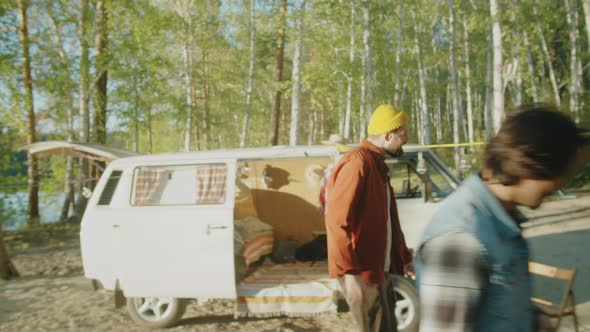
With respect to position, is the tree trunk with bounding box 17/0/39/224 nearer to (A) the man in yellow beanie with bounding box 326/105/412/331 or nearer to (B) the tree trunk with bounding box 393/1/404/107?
(A) the man in yellow beanie with bounding box 326/105/412/331

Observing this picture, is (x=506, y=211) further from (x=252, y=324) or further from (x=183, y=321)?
(x=183, y=321)

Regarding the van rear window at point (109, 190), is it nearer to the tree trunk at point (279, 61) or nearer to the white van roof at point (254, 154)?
the white van roof at point (254, 154)

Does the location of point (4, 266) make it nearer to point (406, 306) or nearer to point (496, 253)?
point (406, 306)

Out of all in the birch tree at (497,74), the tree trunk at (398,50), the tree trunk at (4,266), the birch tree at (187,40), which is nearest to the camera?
the tree trunk at (4,266)

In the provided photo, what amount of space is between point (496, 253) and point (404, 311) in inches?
142

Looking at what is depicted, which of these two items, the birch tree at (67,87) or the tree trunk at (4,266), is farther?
the birch tree at (67,87)

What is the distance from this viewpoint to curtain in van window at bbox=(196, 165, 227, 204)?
16.8 feet

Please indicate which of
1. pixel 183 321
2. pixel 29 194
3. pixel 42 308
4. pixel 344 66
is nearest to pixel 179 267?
pixel 183 321

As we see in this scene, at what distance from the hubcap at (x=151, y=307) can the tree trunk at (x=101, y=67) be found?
35.1 ft

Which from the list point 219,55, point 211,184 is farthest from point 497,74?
point 219,55

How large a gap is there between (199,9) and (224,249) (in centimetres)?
2382

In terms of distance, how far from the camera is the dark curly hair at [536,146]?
4.43 ft

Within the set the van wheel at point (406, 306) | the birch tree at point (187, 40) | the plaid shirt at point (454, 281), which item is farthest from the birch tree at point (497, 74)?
the birch tree at point (187, 40)

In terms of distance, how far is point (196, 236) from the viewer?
4.87 m
